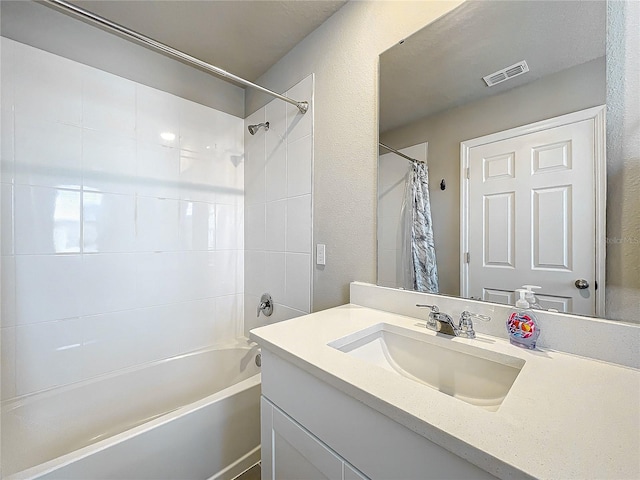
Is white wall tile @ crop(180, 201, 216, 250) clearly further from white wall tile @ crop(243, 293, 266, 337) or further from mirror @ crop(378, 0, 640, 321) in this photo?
mirror @ crop(378, 0, 640, 321)

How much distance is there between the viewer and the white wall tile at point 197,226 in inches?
72.1

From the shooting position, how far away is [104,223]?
1.52 m

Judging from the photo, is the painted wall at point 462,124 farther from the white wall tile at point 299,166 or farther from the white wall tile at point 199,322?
the white wall tile at point 199,322

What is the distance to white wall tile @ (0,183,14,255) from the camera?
1.26 metres

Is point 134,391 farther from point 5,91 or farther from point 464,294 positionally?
point 464,294

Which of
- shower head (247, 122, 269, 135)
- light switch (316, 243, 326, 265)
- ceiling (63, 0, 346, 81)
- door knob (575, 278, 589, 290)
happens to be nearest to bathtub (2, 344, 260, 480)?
light switch (316, 243, 326, 265)

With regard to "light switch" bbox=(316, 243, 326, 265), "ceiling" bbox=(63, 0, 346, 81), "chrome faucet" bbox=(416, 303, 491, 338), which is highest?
"ceiling" bbox=(63, 0, 346, 81)

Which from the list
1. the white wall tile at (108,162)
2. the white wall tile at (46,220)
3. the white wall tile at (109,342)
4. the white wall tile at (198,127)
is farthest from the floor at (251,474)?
the white wall tile at (198,127)

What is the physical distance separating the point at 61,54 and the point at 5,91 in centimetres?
33

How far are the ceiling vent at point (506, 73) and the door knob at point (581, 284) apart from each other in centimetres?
66

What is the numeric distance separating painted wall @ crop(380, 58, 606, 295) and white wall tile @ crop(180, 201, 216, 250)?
4.40ft

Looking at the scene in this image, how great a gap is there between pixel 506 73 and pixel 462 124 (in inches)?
7.4

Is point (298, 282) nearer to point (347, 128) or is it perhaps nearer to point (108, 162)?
point (347, 128)

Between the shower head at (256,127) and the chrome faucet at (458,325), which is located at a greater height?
the shower head at (256,127)
